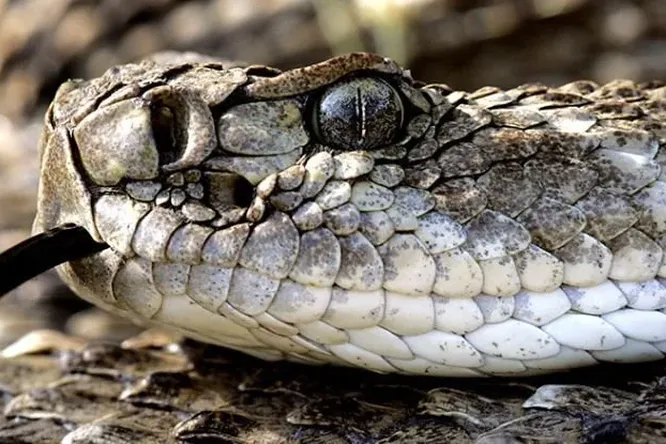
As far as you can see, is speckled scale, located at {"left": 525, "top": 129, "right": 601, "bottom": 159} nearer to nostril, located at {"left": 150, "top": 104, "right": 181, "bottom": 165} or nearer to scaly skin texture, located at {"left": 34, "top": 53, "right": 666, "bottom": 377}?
scaly skin texture, located at {"left": 34, "top": 53, "right": 666, "bottom": 377}

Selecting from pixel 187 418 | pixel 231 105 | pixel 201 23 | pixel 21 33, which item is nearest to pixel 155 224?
pixel 231 105

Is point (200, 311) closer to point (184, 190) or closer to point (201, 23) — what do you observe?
point (184, 190)

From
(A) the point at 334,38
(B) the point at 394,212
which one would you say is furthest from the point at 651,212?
(A) the point at 334,38

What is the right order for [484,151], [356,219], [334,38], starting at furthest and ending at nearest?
1. [334,38]
2. [484,151]
3. [356,219]

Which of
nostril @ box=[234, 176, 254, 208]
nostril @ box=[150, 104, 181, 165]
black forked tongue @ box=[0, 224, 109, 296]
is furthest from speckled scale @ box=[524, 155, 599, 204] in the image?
black forked tongue @ box=[0, 224, 109, 296]

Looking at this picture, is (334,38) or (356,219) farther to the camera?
(334,38)

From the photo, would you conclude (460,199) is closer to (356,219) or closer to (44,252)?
(356,219)
